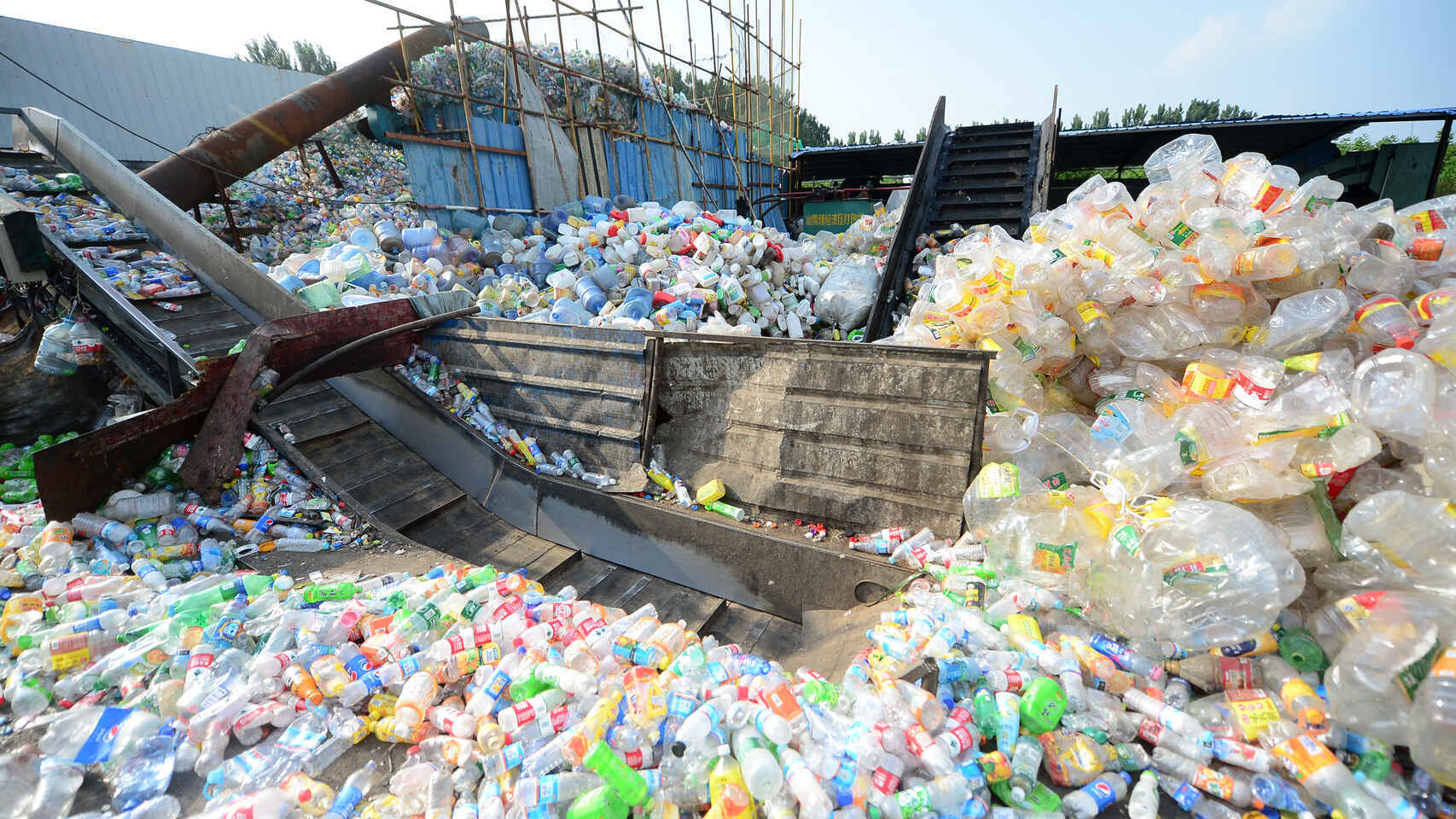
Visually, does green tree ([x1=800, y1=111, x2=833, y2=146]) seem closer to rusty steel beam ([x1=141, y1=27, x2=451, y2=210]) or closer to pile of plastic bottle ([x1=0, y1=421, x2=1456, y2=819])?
rusty steel beam ([x1=141, y1=27, x2=451, y2=210])

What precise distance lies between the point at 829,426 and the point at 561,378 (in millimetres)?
1987

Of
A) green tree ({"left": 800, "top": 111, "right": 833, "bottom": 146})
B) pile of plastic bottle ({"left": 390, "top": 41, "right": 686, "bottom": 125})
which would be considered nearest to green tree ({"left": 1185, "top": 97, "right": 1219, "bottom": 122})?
green tree ({"left": 800, "top": 111, "right": 833, "bottom": 146})

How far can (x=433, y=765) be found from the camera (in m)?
1.86

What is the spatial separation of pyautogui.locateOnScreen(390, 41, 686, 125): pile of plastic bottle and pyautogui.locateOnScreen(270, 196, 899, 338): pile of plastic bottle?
5.94 feet

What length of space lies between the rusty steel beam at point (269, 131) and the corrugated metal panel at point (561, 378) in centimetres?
424

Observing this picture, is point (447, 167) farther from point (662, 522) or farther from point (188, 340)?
point (662, 522)

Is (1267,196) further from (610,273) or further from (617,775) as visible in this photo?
(610,273)

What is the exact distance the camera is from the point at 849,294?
7000 millimetres

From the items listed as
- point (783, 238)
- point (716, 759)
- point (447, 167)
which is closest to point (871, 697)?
point (716, 759)

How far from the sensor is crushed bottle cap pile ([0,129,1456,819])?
5.66 ft

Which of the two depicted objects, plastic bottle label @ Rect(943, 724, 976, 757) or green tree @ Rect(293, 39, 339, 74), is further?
green tree @ Rect(293, 39, 339, 74)

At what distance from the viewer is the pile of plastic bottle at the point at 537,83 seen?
804 cm

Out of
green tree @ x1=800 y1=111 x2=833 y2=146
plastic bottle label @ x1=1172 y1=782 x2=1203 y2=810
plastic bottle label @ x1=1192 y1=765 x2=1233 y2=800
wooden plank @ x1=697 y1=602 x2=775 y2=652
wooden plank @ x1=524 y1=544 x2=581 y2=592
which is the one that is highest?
green tree @ x1=800 y1=111 x2=833 y2=146

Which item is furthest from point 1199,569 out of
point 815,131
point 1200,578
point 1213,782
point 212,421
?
point 815,131
